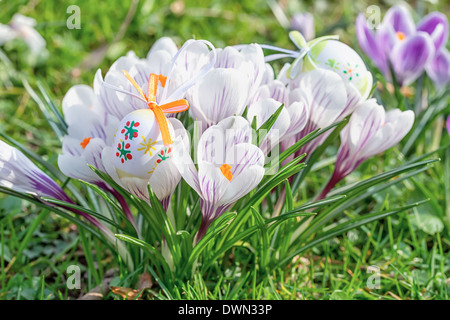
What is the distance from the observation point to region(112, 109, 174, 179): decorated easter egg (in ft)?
3.34

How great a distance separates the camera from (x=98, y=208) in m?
1.35

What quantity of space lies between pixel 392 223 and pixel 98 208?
2.86 feet

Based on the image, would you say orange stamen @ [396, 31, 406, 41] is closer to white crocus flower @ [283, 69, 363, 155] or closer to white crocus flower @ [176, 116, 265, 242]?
white crocus flower @ [283, 69, 363, 155]

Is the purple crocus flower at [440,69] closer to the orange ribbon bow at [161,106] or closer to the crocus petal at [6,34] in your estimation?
the orange ribbon bow at [161,106]

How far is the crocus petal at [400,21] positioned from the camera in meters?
1.80

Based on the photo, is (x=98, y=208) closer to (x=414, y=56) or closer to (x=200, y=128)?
(x=200, y=128)

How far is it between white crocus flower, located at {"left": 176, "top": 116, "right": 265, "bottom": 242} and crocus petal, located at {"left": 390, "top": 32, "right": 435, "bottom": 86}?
86 centimetres

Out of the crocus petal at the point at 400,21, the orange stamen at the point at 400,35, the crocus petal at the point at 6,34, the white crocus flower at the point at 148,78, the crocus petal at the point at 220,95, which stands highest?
the crocus petal at the point at 6,34

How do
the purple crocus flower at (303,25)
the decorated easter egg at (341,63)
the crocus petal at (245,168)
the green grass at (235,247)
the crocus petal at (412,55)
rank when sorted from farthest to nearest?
the purple crocus flower at (303,25) < the crocus petal at (412,55) < the green grass at (235,247) < the decorated easter egg at (341,63) < the crocus petal at (245,168)

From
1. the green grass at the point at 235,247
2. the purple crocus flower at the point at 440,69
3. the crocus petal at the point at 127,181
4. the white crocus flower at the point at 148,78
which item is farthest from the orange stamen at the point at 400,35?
the crocus petal at the point at 127,181

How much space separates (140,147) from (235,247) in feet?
1.49

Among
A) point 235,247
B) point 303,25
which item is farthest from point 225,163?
point 303,25
